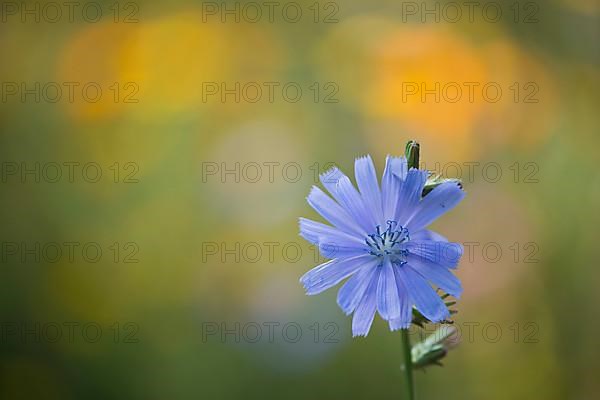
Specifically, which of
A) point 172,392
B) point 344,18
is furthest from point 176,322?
point 344,18

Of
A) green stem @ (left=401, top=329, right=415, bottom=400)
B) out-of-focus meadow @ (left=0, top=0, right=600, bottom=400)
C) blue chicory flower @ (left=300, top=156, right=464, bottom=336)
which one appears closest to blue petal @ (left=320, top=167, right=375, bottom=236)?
blue chicory flower @ (left=300, top=156, right=464, bottom=336)

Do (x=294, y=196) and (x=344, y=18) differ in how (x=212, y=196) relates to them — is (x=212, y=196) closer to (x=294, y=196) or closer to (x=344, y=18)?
(x=294, y=196)

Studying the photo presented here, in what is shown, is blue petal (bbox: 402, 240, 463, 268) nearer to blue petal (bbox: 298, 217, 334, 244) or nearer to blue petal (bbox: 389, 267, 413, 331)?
blue petal (bbox: 389, 267, 413, 331)

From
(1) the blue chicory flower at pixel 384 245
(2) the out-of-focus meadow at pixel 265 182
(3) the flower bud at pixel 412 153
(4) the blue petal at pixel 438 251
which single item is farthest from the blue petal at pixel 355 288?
(2) the out-of-focus meadow at pixel 265 182

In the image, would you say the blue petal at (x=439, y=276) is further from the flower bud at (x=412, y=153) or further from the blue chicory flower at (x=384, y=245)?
the flower bud at (x=412, y=153)

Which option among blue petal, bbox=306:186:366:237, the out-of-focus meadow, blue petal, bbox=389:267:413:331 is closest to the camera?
blue petal, bbox=389:267:413:331
